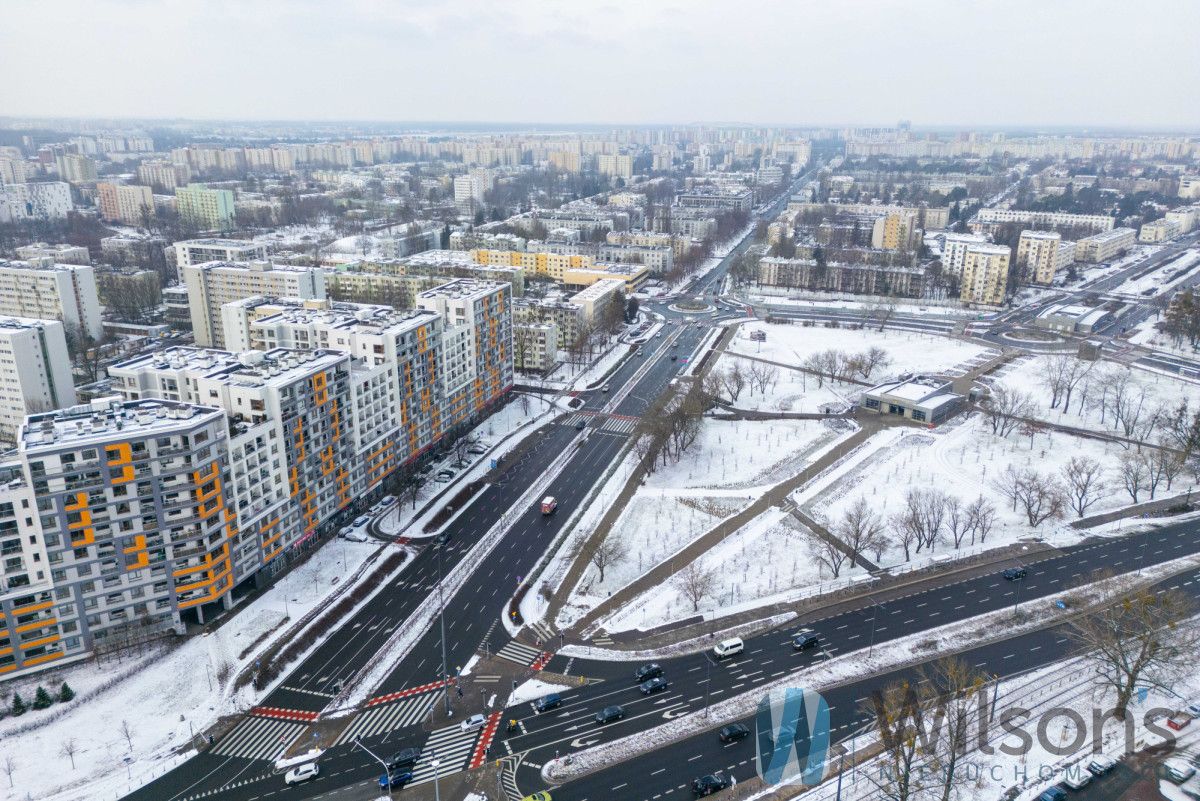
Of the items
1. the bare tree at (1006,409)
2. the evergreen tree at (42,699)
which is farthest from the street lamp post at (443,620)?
the bare tree at (1006,409)

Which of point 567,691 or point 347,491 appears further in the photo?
point 347,491

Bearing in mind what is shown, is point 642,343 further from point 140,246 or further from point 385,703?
point 140,246

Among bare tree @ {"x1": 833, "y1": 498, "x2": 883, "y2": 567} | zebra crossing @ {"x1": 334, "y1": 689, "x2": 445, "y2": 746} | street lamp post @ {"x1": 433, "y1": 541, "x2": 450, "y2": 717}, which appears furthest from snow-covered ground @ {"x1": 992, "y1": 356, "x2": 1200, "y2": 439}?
zebra crossing @ {"x1": 334, "y1": 689, "x2": 445, "y2": 746}

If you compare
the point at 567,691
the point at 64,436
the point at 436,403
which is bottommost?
the point at 567,691

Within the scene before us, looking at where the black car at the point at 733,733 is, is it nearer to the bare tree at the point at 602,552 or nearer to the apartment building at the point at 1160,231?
the bare tree at the point at 602,552

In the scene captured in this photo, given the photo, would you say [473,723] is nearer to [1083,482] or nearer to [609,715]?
[609,715]

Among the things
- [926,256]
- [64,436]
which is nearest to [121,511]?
[64,436]
